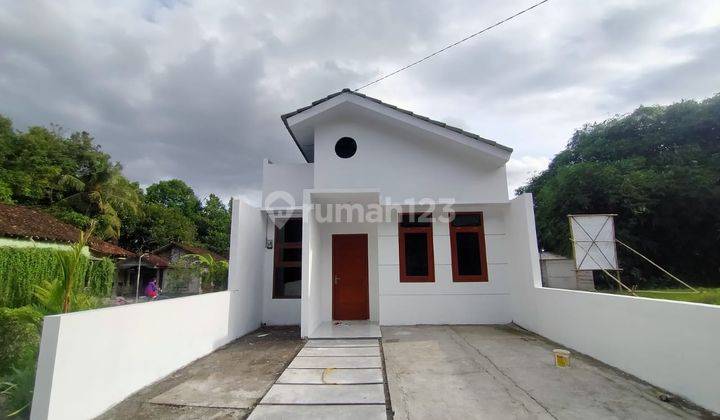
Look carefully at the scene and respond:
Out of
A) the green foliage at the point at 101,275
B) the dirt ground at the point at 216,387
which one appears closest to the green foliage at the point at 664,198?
the dirt ground at the point at 216,387

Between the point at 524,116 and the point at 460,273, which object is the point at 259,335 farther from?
the point at 524,116

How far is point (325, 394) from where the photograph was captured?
12.7 ft

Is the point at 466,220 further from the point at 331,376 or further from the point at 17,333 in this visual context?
the point at 17,333

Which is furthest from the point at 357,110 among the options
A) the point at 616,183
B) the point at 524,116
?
the point at 616,183

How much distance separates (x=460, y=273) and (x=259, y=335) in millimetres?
5051

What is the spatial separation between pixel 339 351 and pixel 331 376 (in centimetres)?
132

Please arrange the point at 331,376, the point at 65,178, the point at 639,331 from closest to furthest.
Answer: the point at 639,331 < the point at 331,376 < the point at 65,178

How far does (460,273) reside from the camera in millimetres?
8133

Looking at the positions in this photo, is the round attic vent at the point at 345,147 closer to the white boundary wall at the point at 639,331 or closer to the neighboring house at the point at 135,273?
the white boundary wall at the point at 639,331

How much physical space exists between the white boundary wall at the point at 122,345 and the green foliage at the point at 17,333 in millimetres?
1645

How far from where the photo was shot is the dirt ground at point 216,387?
342 cm

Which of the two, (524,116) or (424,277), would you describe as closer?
(424,277)

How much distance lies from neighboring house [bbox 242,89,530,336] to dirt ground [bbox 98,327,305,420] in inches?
87.2

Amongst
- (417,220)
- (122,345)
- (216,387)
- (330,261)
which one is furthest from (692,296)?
(122,345)
